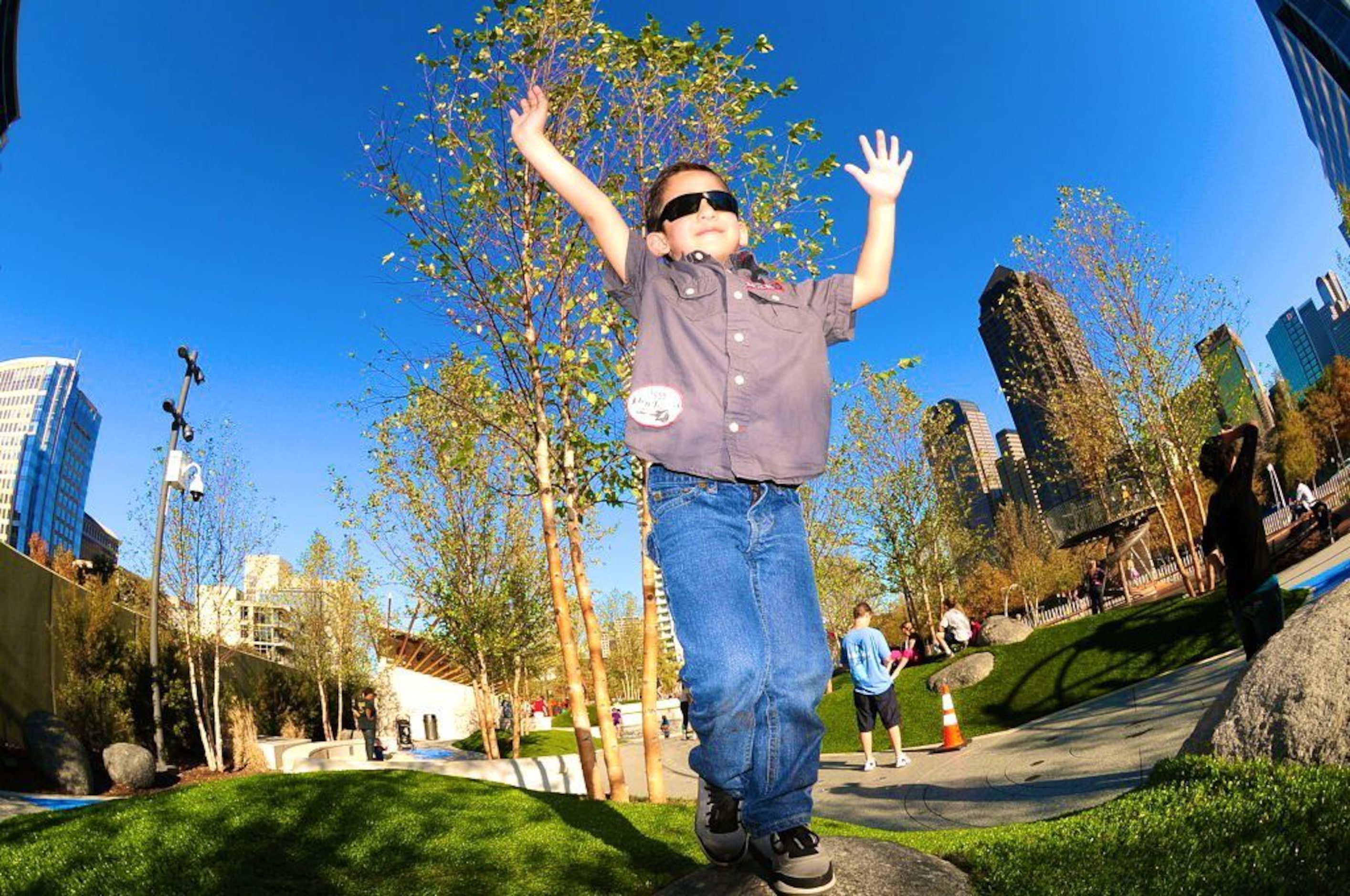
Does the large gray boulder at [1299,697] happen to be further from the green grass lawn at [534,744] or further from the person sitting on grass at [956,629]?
the green grass lawn at [534,744]

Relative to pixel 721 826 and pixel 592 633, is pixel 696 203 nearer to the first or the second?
pixel 721 826

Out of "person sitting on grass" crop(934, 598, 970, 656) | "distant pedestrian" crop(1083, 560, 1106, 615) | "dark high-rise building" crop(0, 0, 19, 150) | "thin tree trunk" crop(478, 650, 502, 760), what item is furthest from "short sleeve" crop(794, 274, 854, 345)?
"dark high-rise building" crop(0, 0, 19, 150)

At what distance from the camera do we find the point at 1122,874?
2.31 metres

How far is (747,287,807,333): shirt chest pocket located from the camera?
272cm

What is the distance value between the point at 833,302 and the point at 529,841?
390 cm

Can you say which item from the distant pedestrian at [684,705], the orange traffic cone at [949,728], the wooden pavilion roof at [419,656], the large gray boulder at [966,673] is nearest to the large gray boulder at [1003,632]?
the large gray boulder at [966,673]

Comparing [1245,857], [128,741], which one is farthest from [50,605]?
[1245,857]

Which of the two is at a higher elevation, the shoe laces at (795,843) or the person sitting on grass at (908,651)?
the shoe laces at (795,843)

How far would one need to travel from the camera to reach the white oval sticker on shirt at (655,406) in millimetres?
2512

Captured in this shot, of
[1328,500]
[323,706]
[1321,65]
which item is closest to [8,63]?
[323,706]

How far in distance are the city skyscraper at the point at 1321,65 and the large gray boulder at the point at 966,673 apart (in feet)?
223

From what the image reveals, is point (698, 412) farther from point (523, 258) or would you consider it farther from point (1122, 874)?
point (523, 258)

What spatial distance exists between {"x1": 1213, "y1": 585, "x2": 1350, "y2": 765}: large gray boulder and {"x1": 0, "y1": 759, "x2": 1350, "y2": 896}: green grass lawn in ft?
0.99

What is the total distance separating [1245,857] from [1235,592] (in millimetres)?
4215
